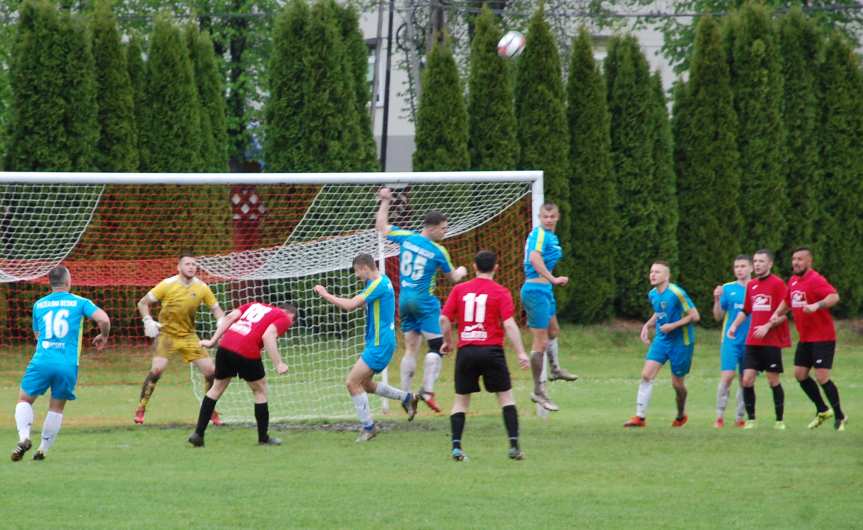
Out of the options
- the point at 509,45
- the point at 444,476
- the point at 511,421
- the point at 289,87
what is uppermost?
the point at 509,45

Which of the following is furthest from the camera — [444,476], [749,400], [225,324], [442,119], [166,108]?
[442,119]

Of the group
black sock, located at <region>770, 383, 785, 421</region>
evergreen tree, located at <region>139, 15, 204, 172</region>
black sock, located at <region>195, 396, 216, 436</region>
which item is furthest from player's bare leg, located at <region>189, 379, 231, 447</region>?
evergreen tree, located at <region>139, 15, 204, 172</region>

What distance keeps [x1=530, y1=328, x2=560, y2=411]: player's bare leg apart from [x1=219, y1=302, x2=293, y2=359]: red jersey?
2.92m

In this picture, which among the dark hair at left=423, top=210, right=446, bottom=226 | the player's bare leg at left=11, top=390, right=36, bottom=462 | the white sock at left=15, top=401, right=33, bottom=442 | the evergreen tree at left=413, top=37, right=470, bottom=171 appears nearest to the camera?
the player's bare leg at left=11, top=390, right=36, bottom=462

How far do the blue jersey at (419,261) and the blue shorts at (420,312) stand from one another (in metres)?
0.06

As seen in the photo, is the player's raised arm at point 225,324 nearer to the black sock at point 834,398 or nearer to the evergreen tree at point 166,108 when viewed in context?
the black sock at point 834,398

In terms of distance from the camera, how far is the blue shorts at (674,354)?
14.3 metres

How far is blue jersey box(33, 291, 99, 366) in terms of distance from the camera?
11711 mm

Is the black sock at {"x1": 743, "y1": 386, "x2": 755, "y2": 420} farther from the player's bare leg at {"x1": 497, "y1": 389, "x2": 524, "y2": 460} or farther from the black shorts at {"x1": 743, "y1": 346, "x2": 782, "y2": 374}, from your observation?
the player's bare leg at {"x1": 497, "y1": 389, "x2": 524, "y2": 460}

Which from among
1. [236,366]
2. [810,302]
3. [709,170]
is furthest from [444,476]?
[709,170]

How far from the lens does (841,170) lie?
83.3ft

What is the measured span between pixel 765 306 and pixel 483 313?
14.3ft

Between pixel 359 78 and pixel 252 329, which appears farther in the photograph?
pixel 359 78

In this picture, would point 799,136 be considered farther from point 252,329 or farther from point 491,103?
point 252,329
